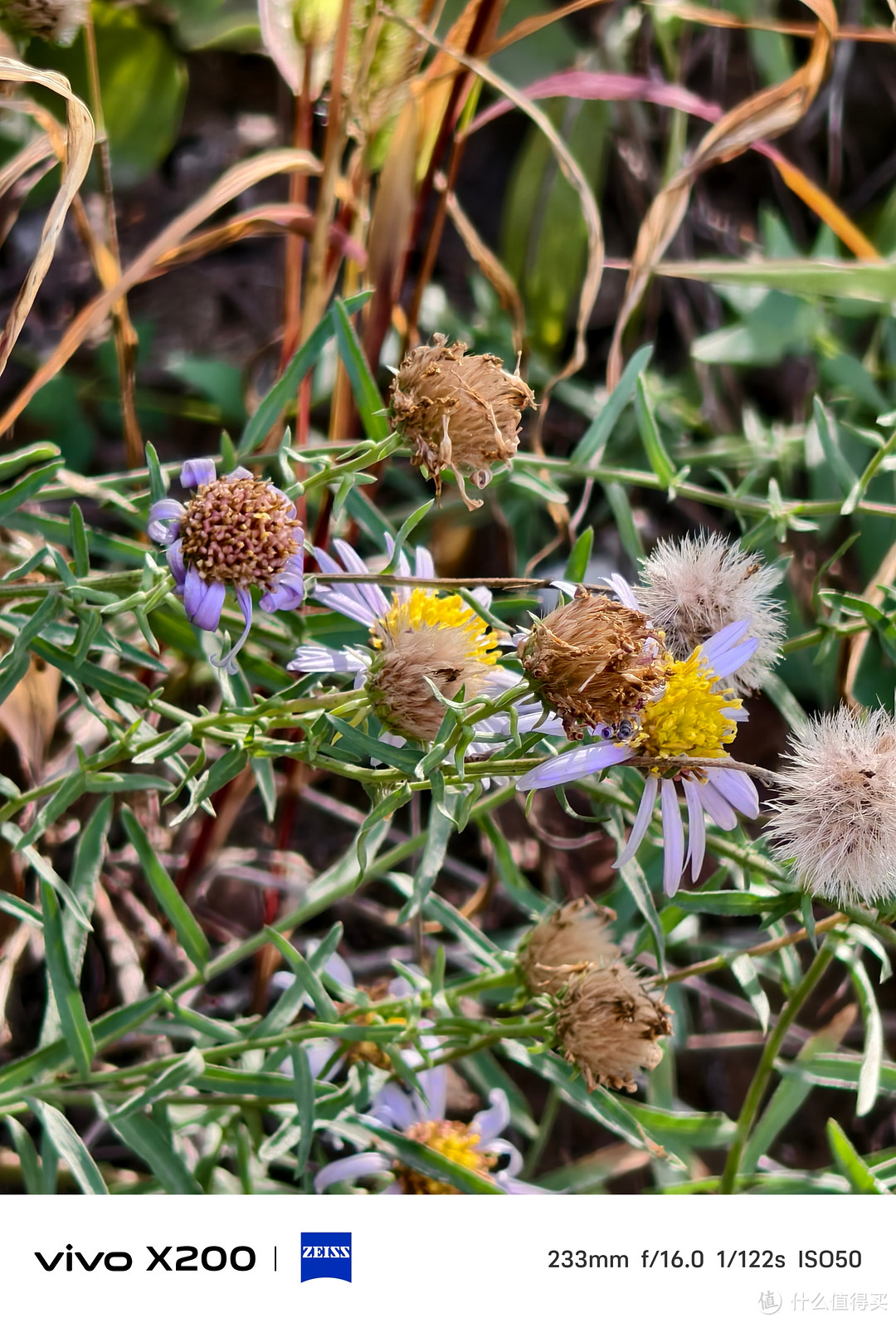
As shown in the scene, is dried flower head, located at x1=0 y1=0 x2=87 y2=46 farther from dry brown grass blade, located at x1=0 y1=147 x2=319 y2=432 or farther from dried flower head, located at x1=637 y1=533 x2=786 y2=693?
dried flower head, located at x1=637 y1=533 x2=786 y2=693

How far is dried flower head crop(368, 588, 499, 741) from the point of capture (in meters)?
1.03

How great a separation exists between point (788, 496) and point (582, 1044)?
1.04 metres

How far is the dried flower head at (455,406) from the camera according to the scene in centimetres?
104

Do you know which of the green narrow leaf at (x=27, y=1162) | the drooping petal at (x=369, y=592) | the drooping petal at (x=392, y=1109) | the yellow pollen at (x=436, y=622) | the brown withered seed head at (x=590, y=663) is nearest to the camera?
the brown withered seed head at (x=590, y=663)

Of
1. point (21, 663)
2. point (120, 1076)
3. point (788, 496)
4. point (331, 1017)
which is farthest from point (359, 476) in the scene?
point (788, 496)

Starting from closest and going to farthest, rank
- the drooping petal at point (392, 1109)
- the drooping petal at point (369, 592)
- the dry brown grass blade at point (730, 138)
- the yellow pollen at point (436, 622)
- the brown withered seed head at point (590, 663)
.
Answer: the brown withered seed head at point (590, 663)
the yellow pollen at point (436, 622)
the drooping petal at point (369, 592)
the drooping petal at point (392, 1109)
the dry brown grass blade at point (730, 138)

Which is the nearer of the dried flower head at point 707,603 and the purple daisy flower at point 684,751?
the purple daisy flower at point 684,751

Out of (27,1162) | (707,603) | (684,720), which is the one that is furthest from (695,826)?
(27,1162)

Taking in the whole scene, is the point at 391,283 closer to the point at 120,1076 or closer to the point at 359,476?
the point at 359,476

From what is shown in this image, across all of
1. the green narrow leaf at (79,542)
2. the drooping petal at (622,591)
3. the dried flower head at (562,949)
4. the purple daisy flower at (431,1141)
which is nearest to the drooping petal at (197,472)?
the green narrow leaf at (79,542)

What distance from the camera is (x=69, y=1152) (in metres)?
1.21

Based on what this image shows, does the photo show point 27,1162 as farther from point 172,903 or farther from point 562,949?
point 562,949

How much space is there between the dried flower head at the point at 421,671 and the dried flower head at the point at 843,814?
0.33 meters

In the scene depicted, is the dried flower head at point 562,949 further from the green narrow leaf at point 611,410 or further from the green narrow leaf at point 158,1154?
the green narrow leaf at point 611,410
